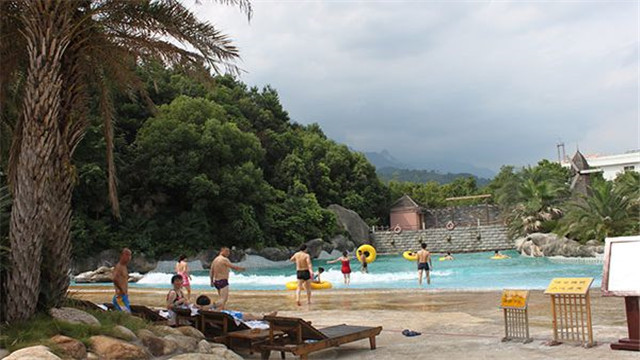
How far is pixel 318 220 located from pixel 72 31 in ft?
127

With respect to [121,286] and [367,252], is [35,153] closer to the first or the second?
[121,286]

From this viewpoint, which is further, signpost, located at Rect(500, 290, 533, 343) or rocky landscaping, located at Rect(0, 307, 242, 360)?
signpost, located at Rect(500, 290, 533, 343)

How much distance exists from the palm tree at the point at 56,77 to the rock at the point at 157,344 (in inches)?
49.2

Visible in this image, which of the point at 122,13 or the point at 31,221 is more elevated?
the point at 122,13

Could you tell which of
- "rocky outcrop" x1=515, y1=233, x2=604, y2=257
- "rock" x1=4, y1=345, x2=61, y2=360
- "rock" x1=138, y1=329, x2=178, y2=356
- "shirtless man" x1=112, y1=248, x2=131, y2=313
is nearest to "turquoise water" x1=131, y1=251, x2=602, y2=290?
"rocky outcrop" x1=515, y1=233, x2=604, y2=257

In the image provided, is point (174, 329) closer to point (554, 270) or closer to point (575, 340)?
point (575, 340)

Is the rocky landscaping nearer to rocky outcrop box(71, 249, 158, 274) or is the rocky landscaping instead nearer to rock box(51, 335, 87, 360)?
rock box(51, 335, 87, 360)

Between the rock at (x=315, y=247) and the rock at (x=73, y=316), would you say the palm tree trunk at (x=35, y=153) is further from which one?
the rock at (x=315, y=247)

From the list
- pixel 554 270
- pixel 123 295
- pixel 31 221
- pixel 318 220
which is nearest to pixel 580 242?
pixel 554 270

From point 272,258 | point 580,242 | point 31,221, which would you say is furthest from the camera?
point 272,258

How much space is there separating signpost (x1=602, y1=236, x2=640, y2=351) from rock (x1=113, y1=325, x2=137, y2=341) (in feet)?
17.5

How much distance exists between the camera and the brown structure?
5734 cm

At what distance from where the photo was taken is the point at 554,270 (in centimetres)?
2594

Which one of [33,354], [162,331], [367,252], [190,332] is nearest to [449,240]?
[367,252]
